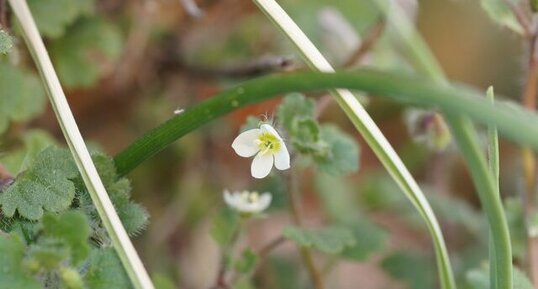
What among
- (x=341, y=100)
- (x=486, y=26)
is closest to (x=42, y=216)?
(x=341, y=100)

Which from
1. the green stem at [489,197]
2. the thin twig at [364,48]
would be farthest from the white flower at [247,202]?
the green stem at [489,197]

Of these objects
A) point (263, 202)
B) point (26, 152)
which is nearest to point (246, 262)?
point (263, 202)

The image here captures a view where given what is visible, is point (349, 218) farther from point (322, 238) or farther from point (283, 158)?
point (283, 158)

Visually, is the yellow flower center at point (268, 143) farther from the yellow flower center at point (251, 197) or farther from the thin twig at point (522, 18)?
the thin twig at point (522, 18)

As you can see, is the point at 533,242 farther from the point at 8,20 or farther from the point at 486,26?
the point at 486,26

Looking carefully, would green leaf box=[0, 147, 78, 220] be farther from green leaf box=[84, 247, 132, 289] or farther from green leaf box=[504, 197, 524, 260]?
green leaf box=[504, 197, 524, 260]

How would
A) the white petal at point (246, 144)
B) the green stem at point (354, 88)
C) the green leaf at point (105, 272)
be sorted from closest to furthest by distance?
the green stem at point (354, 88)
the green leaf at point (105, 272)
the white petal at point (246, 144)
